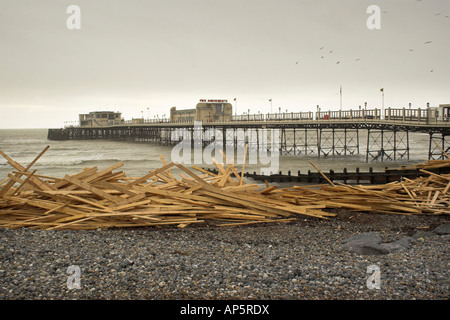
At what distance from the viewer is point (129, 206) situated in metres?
8.09

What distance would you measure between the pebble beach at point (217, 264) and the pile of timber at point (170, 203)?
31 cm

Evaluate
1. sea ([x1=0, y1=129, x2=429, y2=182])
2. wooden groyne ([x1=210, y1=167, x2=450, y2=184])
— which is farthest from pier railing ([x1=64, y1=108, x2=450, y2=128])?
wooden groyne ([x1=210, y1=167, x2=450, y2=184])

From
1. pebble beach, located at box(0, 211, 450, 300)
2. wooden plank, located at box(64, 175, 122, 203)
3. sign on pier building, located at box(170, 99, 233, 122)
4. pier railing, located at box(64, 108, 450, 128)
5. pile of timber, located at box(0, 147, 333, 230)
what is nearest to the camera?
pebble beach, located at box(0, 211, 450, 300)

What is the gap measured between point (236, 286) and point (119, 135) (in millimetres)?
111657

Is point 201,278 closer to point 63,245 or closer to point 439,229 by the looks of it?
point 63,245

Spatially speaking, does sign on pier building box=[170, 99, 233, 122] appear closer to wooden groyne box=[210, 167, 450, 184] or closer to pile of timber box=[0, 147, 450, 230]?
wooden groyne box=[210, 167, 450, 184]

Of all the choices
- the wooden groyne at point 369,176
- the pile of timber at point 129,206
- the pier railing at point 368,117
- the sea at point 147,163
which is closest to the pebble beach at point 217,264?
the pile of timber at point 129,206

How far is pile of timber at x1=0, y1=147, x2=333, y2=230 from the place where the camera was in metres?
8.06

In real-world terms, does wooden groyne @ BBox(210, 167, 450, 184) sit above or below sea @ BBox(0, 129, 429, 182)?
above

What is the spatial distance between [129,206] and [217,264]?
277 cm

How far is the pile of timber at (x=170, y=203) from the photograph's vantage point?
8.10m

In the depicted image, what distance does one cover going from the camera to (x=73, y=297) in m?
4.89

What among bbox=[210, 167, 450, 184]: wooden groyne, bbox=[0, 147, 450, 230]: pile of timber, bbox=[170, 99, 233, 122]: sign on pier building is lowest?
bbox=[210, 167, 450, 184]: wooden groyne

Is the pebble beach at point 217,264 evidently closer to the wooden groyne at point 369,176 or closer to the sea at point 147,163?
the wooden groyne at point 369,176
